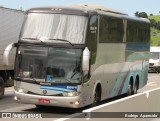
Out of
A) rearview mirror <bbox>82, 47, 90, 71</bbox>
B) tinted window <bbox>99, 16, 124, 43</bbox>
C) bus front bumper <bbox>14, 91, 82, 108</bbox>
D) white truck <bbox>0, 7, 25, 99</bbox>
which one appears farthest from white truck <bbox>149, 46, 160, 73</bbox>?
rearview mirror <bbox>82, 47, 90, 71</bbox>

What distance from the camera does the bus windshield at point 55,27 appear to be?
50.0ft

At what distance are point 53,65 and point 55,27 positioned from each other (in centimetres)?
121

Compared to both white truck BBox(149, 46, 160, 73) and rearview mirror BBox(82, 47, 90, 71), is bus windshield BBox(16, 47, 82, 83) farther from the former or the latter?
white truck BBox(149, 46, 160, 73)

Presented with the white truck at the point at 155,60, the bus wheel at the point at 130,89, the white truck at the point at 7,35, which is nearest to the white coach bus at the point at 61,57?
the white truck at the point at 7,35

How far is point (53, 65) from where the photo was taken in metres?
15.0

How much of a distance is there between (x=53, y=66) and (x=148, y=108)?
3.18 m

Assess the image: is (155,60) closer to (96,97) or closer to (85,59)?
(96,97)

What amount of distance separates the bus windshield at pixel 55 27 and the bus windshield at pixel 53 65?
368 mm

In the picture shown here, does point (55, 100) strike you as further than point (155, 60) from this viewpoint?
No

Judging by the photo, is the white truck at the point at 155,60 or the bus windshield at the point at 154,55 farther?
the bus windshield at the point at 154,55

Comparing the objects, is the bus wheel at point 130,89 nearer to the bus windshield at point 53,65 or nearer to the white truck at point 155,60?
the bus windshield at point 53,65

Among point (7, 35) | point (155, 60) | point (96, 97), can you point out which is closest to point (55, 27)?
point (96, 97)

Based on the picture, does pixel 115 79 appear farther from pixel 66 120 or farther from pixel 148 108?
pixel 66 120

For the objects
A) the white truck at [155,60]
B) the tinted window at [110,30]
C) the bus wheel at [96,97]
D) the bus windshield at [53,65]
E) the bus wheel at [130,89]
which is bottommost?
the white truck at [155,60]
